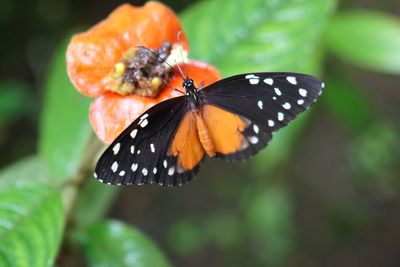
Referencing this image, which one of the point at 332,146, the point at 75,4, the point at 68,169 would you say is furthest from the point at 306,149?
the point at 68,169

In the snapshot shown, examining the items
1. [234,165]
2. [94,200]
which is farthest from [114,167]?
[234,165]

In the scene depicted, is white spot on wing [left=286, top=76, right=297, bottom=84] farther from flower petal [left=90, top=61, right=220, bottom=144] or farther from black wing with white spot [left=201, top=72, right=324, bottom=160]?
flower petal [left=90, top=61, right=220, bottom=144]

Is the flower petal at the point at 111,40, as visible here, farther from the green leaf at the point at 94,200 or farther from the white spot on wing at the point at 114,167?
the green leaf at the point at 94,200

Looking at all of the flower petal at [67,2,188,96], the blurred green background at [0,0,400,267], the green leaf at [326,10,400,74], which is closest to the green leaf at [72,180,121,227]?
the blurred green background at [0,0,400,267]

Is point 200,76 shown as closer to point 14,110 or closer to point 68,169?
point 68,169

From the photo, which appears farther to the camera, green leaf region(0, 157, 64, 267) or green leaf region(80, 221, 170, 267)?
green leaf region(80, 221, 170, 267)

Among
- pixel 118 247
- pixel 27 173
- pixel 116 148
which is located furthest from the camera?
pixel 27 173

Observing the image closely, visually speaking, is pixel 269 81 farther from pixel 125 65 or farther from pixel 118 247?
pixel 118 247
